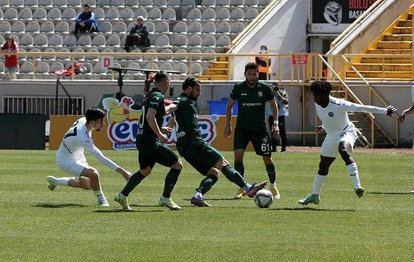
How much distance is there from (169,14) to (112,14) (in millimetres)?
2024

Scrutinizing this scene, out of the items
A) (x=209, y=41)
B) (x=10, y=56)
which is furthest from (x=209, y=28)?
(x=10, y=56)

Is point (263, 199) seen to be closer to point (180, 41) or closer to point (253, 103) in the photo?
point (253, 103)

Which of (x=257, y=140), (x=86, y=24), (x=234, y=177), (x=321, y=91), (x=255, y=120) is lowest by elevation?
(x=234, y=177)

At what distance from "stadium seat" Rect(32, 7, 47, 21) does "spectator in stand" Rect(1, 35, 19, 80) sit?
14.0 feet

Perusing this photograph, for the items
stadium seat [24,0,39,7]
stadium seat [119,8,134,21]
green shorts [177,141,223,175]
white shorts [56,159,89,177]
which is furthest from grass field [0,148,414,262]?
stadium seat [24,0,39,7]

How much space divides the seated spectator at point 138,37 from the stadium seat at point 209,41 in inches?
72.8

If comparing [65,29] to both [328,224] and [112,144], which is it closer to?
[112,144]

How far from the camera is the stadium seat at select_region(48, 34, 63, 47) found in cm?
4150

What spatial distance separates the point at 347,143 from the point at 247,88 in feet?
8.49

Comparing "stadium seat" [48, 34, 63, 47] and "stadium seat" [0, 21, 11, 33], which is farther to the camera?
"stadium seat" [0, 21, 11, 33]

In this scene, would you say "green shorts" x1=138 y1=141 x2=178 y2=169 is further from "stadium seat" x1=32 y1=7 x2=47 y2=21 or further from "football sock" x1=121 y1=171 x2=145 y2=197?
"stadium seat" x1=32 y1=7 x2=47 y2=21

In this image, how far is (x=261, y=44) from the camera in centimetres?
3919

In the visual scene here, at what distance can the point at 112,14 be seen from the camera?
42438 millimetres

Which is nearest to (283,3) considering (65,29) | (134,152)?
(65,29)
